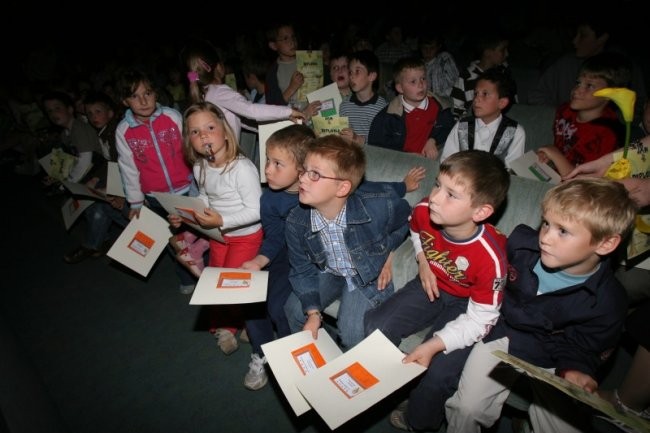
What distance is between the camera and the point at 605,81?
233cm

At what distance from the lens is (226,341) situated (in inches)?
98.7

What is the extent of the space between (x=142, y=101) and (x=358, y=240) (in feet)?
5.83

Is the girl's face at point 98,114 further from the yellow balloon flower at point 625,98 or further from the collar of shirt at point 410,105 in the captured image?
the yellow balloon flower at point 625,98

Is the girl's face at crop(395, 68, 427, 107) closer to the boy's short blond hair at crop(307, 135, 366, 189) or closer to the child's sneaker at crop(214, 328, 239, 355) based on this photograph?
the boy's short blond hair at crop(307, 135, 366, 189)

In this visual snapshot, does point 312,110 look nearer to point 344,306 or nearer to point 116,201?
point 344,306

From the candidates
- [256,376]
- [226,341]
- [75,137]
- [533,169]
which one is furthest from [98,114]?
[533,169]

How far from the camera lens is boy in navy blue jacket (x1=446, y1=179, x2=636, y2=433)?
4.62 ft

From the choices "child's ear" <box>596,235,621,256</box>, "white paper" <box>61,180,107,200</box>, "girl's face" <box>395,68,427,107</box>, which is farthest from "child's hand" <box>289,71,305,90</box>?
"child's ear" <box>596,235,621,256</box>

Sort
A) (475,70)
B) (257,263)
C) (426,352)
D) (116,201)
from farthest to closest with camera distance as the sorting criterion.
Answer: (475,70), (116,201), (257,263), (426,352)

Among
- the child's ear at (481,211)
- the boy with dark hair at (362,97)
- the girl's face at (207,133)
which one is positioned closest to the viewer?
the child's ear at (481,211)

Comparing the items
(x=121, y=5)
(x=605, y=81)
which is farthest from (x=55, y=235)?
(x=121, y=5)

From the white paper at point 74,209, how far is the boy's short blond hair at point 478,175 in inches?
128

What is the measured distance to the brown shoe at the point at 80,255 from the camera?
3.56m

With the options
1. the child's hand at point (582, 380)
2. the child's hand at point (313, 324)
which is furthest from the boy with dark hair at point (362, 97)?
the child's hand at point (582, 380)
